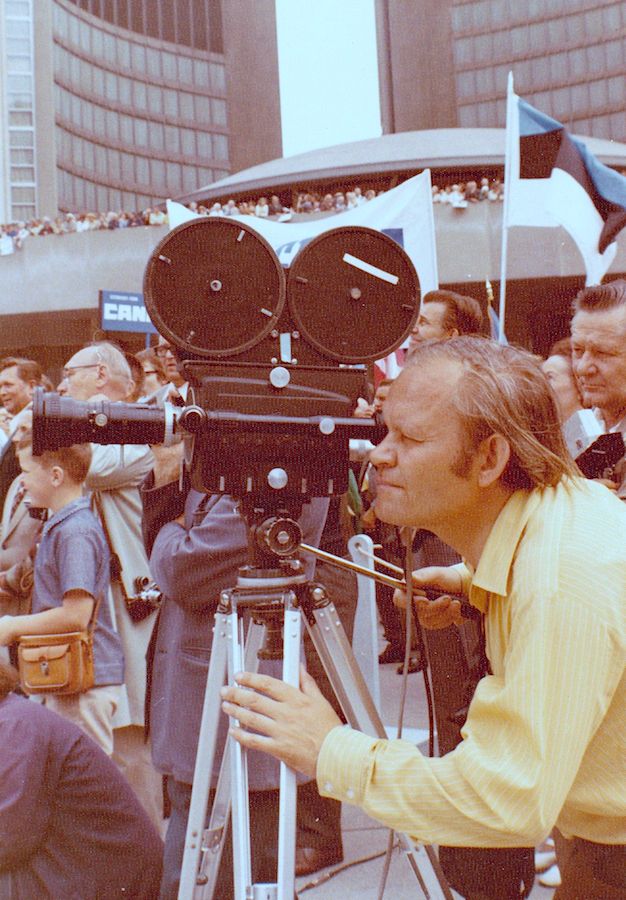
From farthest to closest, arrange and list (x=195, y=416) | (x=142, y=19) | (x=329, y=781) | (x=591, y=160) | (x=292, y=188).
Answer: (x=142, y=19) → (x=292, y=188) → (x=591, y=160) → (x=195, y=416) → (x=329, y=781)

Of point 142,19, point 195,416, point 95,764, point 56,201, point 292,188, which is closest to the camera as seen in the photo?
point 195,416

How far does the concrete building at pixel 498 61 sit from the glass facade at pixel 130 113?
11.1 m

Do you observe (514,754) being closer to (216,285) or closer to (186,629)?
(216,285)

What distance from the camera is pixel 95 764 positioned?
2467mm

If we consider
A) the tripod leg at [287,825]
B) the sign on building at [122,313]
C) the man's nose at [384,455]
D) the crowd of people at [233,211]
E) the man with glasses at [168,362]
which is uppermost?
the crowd of people at [233,211]

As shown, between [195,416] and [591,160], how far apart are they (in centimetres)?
475

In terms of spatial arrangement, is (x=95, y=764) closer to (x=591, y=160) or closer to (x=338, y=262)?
(x=338, y=262)

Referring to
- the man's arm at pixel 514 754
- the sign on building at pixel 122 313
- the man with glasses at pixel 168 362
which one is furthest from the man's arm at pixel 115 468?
the sign on building at pixel 122 313

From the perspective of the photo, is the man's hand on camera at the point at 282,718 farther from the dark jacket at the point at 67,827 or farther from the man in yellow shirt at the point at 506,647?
the dark jacket at the point at 67,827

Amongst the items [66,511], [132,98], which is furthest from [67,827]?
[132,98]

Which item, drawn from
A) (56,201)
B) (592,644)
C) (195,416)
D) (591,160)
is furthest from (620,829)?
(56,201)

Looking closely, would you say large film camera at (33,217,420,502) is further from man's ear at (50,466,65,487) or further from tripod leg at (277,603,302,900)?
man's ear at (50,466,65,487)

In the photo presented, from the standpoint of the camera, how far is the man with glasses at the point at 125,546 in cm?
346

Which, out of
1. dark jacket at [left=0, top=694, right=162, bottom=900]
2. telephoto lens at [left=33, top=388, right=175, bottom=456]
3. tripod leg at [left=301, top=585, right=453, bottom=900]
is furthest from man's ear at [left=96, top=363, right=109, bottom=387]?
tripod leg at [left=301, top=585, right=453, bottom=900]
